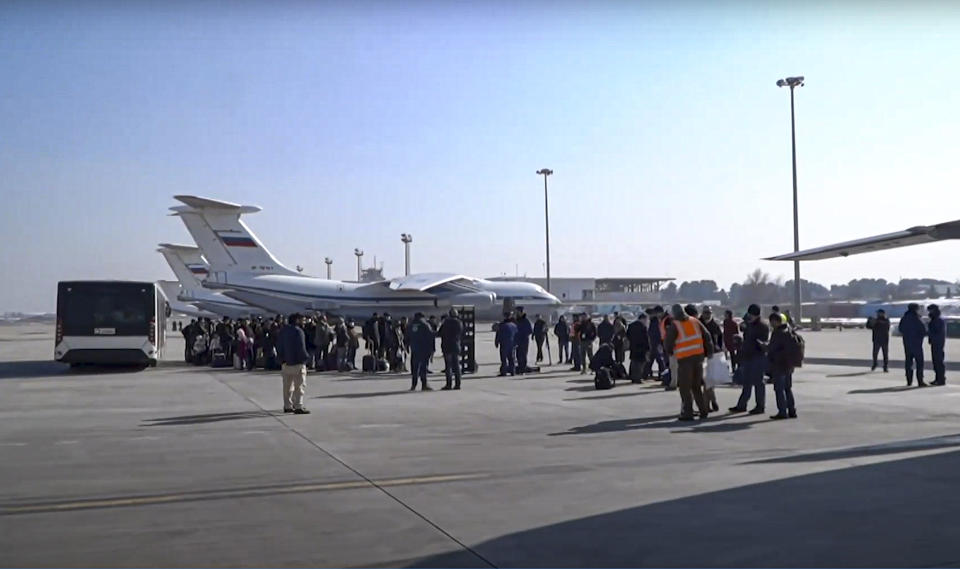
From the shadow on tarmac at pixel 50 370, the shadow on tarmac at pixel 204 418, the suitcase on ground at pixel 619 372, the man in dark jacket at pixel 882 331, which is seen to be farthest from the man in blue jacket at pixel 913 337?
the shadow on tarmac at pixel 50 370

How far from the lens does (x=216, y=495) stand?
8000 mm

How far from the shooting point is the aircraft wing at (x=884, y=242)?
14.2 metres

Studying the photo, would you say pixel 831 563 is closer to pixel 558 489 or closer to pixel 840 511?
pixel 840 511

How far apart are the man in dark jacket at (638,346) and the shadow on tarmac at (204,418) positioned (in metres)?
8.09

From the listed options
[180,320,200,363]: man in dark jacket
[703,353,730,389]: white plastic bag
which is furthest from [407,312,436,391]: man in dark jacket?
[180,320,200,363]: man in dark jacket

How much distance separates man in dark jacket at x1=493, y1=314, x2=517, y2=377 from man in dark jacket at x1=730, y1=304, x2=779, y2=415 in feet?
30.0

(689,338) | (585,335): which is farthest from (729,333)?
(689,338)

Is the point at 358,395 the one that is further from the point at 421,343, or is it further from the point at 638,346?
the point at 638,346

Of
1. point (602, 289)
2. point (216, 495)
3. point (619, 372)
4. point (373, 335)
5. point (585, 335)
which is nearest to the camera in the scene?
point (216, 495)

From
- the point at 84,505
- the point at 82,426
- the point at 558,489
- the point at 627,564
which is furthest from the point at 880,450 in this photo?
the point at 82,426

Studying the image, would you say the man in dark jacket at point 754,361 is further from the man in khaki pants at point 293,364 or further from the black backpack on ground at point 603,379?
the man in khaki pants at point 293,364

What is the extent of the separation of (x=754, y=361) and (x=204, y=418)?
8.31 meters

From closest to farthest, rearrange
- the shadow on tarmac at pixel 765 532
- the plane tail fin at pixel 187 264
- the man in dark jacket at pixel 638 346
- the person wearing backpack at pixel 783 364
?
the shadow on tarmac at pixel 765 532 < the person wearing backpack at pixel 783 364 < the man in dark jacket at pixel 638 346 < the plane tail fin at pixel 187 264

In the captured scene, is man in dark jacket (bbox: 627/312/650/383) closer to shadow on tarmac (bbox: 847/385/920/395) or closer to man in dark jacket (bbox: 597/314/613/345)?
man in dark jacket (bbox: 597/314/613/345)
